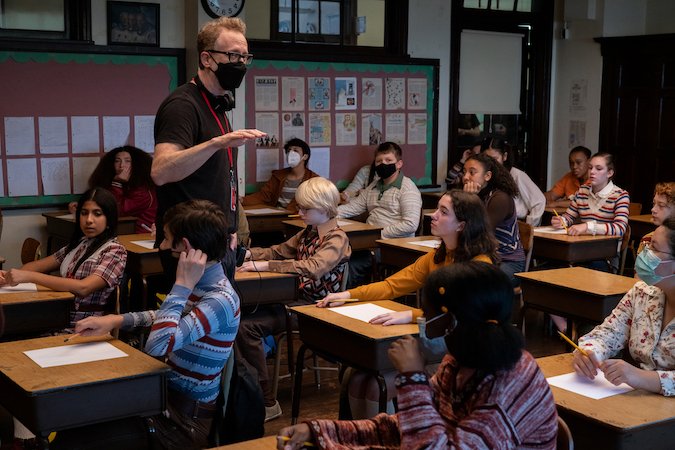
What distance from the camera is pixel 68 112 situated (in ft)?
21.0

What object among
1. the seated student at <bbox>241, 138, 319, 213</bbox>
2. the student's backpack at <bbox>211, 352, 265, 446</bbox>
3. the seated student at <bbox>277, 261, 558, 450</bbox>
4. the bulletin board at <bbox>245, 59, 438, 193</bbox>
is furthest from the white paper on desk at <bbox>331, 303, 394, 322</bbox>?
the bulletin board at <bbox>245, 59, 438, 193</bbox>

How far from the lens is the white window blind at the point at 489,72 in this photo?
27.8ft

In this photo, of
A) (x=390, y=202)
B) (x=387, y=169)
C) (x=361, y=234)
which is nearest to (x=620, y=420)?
(x=361, y=234)

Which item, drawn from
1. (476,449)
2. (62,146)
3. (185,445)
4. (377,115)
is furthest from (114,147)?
(476,449)

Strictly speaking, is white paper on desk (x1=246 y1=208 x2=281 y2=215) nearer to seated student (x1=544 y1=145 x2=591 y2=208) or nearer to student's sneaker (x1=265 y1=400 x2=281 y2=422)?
seated student (x1=544 y1=145 x2=591 y2=208)

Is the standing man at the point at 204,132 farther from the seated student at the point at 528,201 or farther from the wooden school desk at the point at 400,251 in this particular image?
the seated student at the point at 528,201

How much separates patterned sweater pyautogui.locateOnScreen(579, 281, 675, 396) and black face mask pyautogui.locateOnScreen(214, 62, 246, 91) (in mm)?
1454

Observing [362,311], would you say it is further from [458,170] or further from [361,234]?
[458,170]

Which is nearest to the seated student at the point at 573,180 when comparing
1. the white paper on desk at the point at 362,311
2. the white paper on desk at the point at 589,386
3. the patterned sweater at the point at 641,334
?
the white paper on desk at the point at 362,311

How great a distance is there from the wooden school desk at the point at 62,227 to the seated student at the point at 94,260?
→ 5.48ft

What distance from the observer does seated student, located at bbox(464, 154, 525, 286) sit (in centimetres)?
478

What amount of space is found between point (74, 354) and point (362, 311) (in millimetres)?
1198

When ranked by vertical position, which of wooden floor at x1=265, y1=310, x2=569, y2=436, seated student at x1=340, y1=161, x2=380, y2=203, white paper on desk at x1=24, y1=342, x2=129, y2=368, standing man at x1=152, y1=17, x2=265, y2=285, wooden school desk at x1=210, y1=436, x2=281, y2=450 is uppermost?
standing man at x1=152, y1=17, x2=265, y2=285

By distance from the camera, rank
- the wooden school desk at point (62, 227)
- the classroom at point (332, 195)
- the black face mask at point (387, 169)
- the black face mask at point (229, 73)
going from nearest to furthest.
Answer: the classroom at point (332, 195), the black face mask at point (229, 73), the wooden school desk at point (62, 227), the black face mask at point (387, 169)
